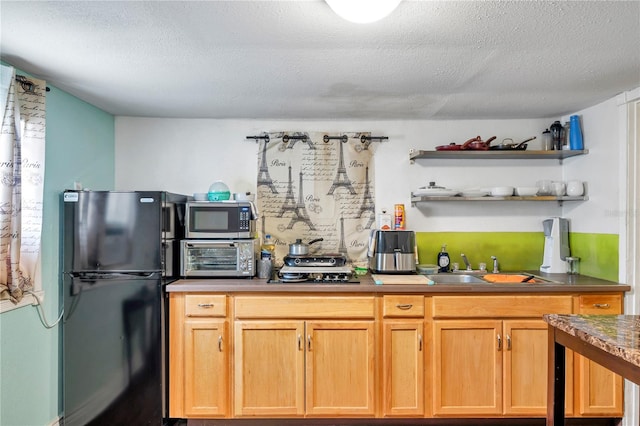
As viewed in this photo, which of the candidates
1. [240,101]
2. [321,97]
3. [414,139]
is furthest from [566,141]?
[240,101]

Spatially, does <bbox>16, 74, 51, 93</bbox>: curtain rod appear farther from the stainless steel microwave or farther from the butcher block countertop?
the butcher block countertop

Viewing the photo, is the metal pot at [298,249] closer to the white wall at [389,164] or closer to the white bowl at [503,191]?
the white wall at [389,164]

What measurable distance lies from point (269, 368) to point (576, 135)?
8.97 ft

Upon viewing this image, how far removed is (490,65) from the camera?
2.00 meters

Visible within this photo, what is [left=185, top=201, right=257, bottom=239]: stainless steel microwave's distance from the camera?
2.64 meters

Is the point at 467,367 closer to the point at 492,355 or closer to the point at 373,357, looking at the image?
the point at 492,355

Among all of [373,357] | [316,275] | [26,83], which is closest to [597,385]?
[373,357]

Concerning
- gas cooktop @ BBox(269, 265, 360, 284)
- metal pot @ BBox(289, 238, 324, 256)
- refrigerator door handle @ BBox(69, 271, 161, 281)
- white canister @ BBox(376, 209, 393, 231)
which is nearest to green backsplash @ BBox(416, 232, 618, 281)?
white canister @ BBox(376, 209, 393, 231)

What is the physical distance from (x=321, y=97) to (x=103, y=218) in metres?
1.59

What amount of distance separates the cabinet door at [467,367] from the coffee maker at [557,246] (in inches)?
32.8

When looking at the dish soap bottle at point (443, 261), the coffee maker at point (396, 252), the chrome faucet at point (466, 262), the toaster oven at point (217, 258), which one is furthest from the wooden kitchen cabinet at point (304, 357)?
the chrome faucet at point (466, 262)

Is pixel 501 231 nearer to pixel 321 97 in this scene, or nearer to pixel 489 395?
pixel 489 395

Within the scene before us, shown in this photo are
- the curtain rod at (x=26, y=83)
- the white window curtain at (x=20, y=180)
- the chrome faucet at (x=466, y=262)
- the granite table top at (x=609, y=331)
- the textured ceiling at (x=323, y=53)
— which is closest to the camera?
the granite table top at (x=609, y=331)

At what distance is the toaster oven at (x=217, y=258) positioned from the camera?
2.60m
